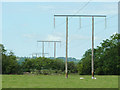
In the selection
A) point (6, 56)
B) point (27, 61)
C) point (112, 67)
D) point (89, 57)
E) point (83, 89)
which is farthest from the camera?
point (27, 61)

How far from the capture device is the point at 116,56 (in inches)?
3509

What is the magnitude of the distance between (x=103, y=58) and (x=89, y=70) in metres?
8.73

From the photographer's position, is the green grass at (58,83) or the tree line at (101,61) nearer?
the green grass at (58,83)

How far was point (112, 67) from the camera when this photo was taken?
292ft

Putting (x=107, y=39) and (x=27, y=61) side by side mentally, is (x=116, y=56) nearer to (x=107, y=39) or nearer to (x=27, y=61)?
(x=107, y=39)

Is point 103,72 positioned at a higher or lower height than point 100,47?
lower

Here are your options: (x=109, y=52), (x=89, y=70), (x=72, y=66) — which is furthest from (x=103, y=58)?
(x=72, y=66)

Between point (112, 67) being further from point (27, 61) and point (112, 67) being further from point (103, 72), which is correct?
point (27, 61)

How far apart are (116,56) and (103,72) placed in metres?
5.29

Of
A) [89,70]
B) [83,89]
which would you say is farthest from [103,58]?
[83,89]

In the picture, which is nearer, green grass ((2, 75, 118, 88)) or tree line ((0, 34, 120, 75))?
green grass ((2, 75, 118, 88))

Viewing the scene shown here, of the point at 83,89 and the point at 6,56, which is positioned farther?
the point at 6,56

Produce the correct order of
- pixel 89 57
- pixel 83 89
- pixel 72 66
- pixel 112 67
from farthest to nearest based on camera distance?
pixel 72 66 < pixel 89 57 < pixel 112 67 < pixel 83 89

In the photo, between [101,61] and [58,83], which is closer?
[58,83]
